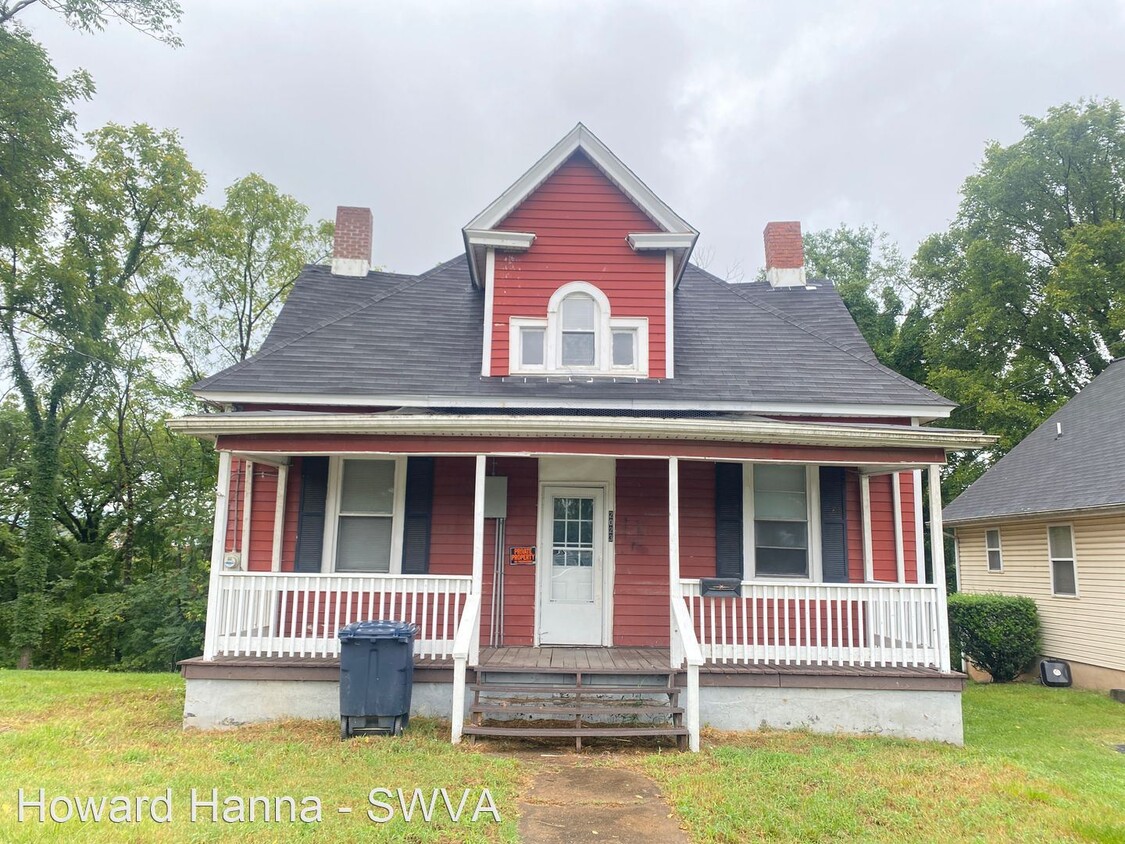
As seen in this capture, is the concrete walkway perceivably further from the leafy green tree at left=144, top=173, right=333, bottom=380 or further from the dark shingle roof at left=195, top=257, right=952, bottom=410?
the leafy green tree at left=144, top=173, right=333, bottom=380

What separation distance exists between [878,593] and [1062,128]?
22.7 metres

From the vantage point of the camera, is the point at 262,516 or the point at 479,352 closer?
the point at 262,516

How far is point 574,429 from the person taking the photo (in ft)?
22.5

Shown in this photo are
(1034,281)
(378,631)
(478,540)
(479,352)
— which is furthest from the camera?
(1034,281)

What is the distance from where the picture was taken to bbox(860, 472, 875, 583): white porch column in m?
8.34

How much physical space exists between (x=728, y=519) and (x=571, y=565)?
201cm

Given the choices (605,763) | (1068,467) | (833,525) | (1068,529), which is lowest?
(605,763)

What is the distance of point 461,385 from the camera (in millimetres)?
8703

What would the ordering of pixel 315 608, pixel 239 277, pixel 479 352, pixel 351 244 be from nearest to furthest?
pixel 315 608 < pixel 479 352 < pixel 351 244 < pixel 239 277

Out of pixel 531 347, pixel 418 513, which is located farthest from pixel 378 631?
pixel 531 347

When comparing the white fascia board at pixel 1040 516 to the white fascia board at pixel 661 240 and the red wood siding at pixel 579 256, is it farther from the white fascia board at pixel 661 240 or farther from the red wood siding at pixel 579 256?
the white fascia board at pixel 661 240

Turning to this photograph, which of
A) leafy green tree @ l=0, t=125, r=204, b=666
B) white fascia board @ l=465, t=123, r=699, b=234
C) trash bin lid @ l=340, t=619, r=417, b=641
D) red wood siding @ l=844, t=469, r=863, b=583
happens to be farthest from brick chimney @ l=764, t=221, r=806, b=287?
leafy green tree @ l=0, t=125, r=204, b=666

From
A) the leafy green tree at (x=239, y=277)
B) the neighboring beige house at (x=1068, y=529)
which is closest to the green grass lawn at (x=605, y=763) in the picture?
the neighboring beige house at (x=1068, y=529)

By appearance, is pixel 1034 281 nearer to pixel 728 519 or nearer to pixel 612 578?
pixel 728 519
